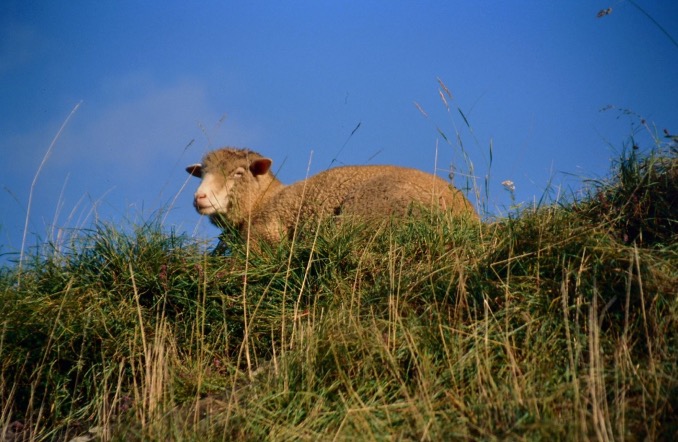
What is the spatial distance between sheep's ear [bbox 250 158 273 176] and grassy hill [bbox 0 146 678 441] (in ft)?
7.02

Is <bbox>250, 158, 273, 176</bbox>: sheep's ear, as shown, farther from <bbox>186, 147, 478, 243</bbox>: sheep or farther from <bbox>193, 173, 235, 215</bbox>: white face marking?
<bbox>193, 173, 235, 215</bbox>: white face marking

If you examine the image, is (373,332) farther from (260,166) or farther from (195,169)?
(195,169)

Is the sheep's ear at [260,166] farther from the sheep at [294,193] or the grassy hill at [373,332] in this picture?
the grassy hill at [373,332]

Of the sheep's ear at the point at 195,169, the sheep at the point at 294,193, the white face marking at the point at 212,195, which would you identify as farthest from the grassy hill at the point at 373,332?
the sheep's ear at the point at 195,169

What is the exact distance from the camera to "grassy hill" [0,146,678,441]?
3.28 meters

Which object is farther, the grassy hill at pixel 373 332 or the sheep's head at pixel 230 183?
the sheep's head at pixel 230 183

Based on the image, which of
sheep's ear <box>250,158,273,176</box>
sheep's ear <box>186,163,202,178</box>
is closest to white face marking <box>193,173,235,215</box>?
sheep's ear <box>186,163,202,178</box>

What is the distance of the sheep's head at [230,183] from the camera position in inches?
328

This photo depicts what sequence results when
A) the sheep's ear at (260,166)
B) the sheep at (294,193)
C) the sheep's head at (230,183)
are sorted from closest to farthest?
the sheep at (294,193) < the sheep's head at (230,183) < the sheep's ear at (260,166)

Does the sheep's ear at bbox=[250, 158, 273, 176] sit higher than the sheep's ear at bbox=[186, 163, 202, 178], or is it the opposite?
the sheep's ear at bbox=[186, 163, 202, 178]

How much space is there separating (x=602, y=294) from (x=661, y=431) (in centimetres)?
119

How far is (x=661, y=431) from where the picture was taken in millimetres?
2939

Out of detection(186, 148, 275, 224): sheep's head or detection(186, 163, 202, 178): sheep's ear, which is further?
detection(186, 163, 202, 178): sheep's ear

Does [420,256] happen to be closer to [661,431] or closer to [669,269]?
[669,269]
